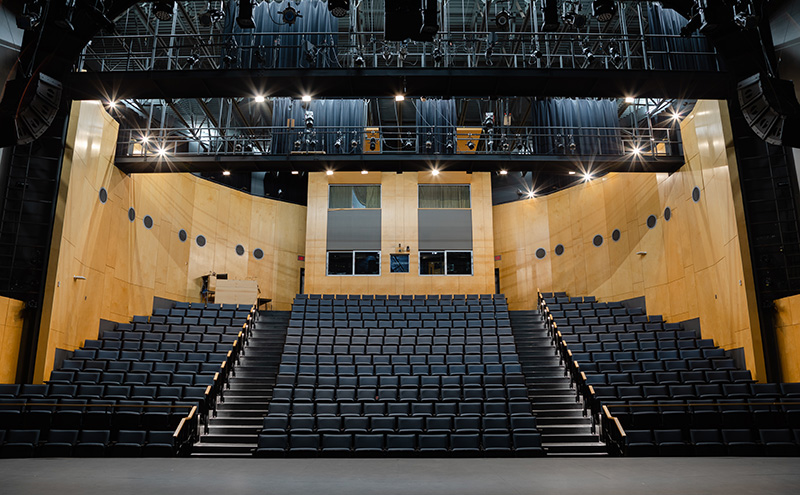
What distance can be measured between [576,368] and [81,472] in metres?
8.38

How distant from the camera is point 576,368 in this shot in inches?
433

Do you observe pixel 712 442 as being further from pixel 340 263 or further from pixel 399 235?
pixel 340 263

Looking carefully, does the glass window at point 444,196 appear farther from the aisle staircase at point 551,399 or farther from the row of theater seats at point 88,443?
the row of theater seats at point 88,443

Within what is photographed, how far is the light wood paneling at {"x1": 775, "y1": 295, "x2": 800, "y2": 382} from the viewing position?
10281 mm

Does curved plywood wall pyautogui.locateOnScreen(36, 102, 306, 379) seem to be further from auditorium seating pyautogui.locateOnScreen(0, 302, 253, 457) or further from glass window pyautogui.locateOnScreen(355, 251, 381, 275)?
glass window pyautogui.locateOnScreen(355, 251, 381, 275)

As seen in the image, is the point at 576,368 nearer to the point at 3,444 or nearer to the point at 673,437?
the point at 673,437

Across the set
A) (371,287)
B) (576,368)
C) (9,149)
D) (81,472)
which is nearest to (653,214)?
(576,368)

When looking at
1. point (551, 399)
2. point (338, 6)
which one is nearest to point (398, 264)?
point (551, 399)

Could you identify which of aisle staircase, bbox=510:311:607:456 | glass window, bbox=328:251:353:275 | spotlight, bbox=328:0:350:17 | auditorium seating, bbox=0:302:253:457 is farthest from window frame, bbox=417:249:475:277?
spotlight, bbox=328:0:350:17

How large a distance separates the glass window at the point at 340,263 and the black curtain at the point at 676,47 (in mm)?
10419

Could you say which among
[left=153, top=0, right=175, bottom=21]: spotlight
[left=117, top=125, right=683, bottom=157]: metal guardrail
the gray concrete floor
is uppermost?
[left=117, top=125, right=683, bottom=157]: metal guardrail

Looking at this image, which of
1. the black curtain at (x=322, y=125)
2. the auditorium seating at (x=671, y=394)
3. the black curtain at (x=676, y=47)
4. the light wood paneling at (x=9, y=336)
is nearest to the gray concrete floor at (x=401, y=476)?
the auditorium seating at (x=671, y=394)

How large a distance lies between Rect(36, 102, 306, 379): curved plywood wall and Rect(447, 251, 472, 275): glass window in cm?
526

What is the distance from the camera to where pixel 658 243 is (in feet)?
47.6
